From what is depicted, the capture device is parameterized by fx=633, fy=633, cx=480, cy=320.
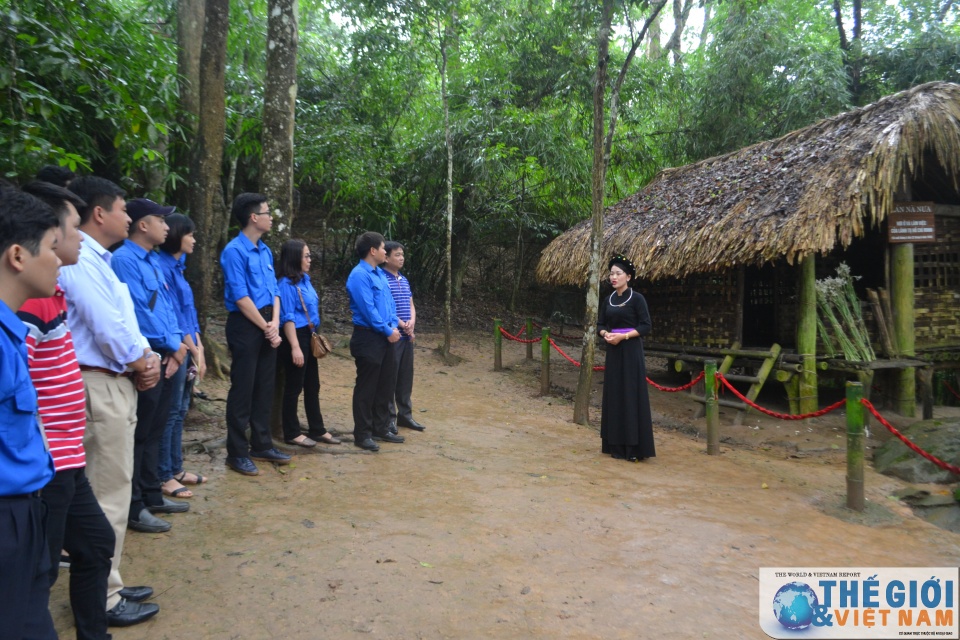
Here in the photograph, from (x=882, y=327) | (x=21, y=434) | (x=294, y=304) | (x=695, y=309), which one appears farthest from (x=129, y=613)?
(x=882, y=327)

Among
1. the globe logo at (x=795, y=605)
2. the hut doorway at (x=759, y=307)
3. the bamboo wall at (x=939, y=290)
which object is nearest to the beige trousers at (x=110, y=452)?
the globe logo at (x=795, y=605)

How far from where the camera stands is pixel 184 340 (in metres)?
3.84

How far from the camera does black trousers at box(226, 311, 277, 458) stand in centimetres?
420

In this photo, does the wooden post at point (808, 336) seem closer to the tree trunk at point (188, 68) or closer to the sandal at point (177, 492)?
the sandal at point (177, 492)

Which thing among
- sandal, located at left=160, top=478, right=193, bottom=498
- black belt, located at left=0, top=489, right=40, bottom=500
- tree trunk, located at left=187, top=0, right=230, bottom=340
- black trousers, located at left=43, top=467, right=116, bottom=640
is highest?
tree trunk, located at left=187, top=0, right=230, bottom=340

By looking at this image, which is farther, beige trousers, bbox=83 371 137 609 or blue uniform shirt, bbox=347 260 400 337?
blue uniform shirt, bbox=347 260 400 337

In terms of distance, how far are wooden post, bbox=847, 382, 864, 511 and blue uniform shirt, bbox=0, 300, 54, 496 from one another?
16.3 feet

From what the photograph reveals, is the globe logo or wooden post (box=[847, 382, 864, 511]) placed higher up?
wooden post (box=[847, 382, 864, 511])

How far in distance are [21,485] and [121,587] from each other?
120cm

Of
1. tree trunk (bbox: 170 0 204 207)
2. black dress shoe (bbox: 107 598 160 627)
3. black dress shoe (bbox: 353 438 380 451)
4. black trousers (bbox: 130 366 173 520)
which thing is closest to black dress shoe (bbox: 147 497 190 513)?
black trousers (bbox: 130 366 173 520)

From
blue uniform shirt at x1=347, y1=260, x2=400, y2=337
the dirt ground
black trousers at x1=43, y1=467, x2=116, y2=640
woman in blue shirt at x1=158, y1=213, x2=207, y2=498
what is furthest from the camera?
blue uniform shirt at x1=347, y1=260, x2=400, y2=337

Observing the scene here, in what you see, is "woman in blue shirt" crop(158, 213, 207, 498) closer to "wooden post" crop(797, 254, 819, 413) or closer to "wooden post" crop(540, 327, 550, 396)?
"wooden post" crop(540, 327, 550, 396)

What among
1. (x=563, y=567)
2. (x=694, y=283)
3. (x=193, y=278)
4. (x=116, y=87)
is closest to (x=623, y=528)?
Answer: (x=563, y=567)

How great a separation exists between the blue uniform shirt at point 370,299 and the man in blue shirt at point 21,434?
348cm
